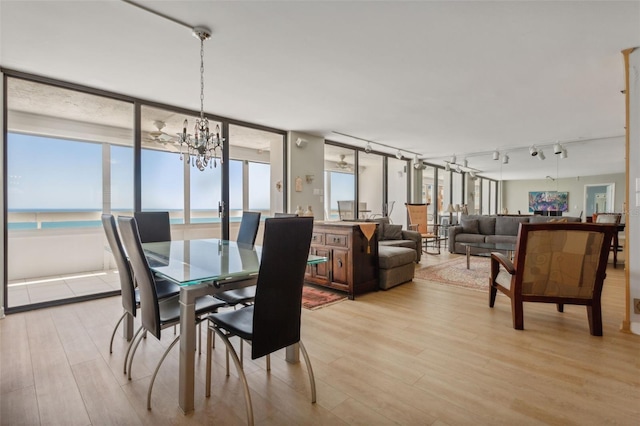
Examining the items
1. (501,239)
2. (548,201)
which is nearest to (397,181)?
(501,239)

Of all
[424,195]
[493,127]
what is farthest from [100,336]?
[424,195]

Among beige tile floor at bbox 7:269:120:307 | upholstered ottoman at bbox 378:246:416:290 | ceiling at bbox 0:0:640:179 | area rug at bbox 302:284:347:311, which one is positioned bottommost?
area rug at bbox 302:284:347:311

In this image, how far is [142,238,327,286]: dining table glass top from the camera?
1.62 metres

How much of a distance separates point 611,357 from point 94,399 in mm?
3293

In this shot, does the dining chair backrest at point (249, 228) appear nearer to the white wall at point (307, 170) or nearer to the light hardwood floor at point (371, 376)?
the light hardwood floor at point (371, 376)

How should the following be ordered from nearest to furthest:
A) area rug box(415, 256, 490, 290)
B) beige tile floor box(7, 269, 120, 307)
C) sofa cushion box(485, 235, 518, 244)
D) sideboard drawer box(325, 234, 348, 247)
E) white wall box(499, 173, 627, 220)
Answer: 1. beige tile floor box(7, 269, 120, 307)
2. sideboard drawer box(325, 234, 348, 247)
3. area rug box(415, 256, 490, 290)
4. sofa cushion box(485, 235, 518, 244)
5. white wall box(499, 173, 627, 220)

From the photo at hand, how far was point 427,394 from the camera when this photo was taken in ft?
5.77

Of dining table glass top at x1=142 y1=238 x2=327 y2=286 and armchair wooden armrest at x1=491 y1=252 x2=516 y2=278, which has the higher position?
dining table glass top at x1=142 y1=238 x2=327 y2=286

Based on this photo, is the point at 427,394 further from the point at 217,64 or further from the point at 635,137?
the point at 217,64

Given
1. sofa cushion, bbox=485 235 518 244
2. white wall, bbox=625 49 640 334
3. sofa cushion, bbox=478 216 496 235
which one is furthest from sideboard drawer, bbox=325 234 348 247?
sofa cushion, bbox=478 216 496 235

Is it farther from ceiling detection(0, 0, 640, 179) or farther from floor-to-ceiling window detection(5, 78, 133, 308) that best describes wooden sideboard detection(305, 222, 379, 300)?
floor-to-ceiling window detection(5, 78, 133, 308)

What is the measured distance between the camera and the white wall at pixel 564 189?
38.5 ft

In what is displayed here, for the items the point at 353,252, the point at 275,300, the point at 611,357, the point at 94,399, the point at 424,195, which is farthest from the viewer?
the point at 424,195

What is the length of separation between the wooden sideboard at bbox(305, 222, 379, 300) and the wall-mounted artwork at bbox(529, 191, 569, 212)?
12.8 meters
